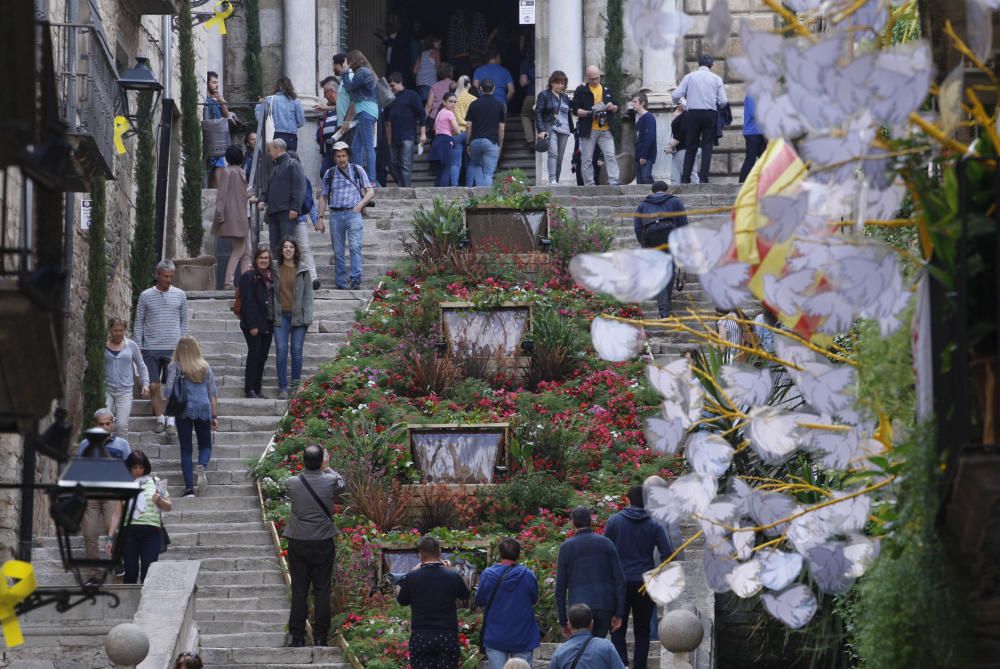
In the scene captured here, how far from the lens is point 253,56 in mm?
33188

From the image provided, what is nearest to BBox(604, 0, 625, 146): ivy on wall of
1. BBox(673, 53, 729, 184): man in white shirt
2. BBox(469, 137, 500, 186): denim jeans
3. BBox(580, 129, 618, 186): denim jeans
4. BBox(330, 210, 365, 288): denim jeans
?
BBox(580, 129, 618, 186): denim jeans

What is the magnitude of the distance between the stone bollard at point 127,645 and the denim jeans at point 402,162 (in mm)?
15440

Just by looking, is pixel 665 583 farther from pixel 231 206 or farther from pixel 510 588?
pixel 231 206

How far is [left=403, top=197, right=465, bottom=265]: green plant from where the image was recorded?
955 inches

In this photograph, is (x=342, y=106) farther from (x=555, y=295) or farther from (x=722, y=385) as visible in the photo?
(x=722, y=385)

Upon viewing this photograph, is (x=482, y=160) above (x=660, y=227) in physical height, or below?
above

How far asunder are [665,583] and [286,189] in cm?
1472

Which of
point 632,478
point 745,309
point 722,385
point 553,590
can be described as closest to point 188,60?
point 745,309

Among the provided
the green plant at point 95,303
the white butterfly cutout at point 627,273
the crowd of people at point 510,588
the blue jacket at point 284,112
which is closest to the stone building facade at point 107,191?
the green plant at point 95,303

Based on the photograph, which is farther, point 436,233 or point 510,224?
point 436,233

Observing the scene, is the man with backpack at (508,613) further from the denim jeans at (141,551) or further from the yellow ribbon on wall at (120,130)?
the yellow ribbon on wall at (120,130)

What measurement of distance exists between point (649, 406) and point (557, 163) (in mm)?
9108

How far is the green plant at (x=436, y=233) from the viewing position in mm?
24266

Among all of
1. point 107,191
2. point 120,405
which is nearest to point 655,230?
point 107,191
